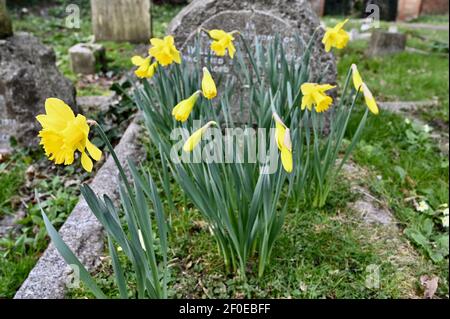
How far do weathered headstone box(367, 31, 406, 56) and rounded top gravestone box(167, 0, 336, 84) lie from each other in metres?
2.71

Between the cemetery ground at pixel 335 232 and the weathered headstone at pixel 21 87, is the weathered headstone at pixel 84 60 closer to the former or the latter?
the weathered headstone at pixel 21 87

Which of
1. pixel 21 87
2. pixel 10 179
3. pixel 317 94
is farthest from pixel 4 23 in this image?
pixel 317 94

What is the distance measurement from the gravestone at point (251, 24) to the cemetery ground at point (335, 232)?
55 cm

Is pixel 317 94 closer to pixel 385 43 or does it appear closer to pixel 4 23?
pixel 4 23

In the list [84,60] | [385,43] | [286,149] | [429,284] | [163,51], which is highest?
[163,51]

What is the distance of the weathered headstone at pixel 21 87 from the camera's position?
263cm

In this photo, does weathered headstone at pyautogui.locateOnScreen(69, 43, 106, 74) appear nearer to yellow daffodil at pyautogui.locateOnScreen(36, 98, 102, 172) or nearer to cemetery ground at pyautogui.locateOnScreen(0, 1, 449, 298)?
cemetery ground at pyautogui.locateOnScreen(0, 1, 449, 298)

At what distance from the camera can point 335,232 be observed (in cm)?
187

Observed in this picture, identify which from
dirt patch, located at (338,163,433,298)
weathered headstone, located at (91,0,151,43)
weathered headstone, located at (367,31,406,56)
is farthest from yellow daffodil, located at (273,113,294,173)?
weathered headstone, located at (91,0,151,43)

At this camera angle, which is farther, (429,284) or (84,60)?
(84,60)

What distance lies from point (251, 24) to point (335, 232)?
1475mm

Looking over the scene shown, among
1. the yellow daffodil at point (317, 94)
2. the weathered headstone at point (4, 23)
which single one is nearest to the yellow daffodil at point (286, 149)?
the yellow daffodil at point (317, 94)
